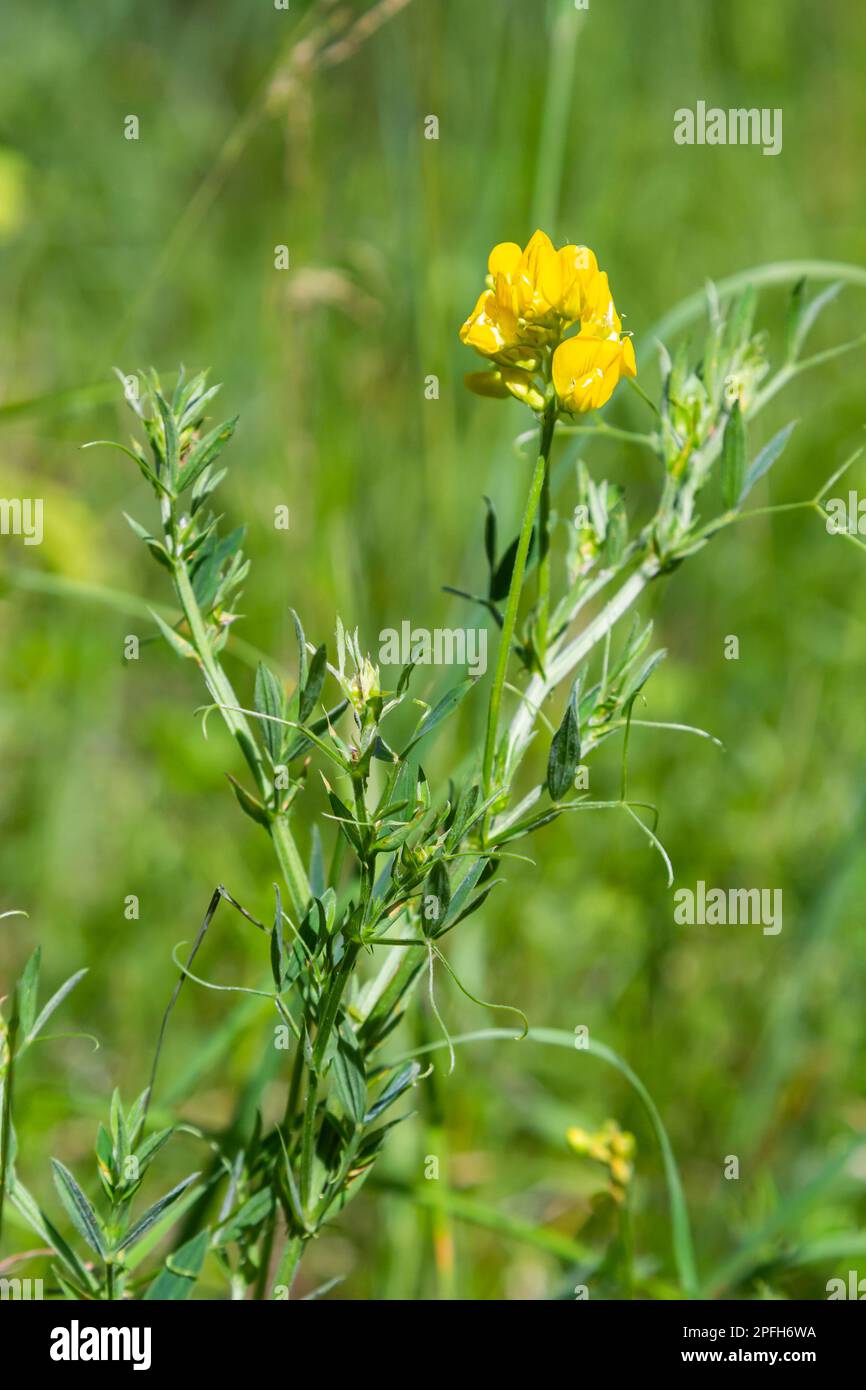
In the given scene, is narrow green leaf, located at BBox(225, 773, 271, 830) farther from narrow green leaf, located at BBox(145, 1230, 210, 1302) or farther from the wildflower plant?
narrow green leaf, located at BBox(145, 1230, 210, 1302)

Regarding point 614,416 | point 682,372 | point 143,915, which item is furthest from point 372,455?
point 682,372

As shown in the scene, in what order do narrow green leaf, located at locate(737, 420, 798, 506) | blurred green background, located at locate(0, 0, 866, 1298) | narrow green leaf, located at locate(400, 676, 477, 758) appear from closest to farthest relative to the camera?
1. narrow green leaf, located at locate(400, 676, 477, 758)
2. narrow green leaf, located at locate(737, 420, 798, 506)
3. blurred green background, located at locate(0, 0, 866, 1298)

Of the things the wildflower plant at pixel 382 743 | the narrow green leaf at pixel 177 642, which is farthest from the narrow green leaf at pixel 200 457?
the narrow green leaf at pixel 177 642

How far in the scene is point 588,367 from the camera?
99cm

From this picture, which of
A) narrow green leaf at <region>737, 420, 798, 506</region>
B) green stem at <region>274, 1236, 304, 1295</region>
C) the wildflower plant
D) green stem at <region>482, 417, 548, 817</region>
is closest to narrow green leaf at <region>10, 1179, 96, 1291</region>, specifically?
the wildflower plant

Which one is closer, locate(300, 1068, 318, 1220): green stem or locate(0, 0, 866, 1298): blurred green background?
locate(300, 1068, 318, 1220): green stem

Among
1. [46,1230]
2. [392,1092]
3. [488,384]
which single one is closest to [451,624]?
[488,384]

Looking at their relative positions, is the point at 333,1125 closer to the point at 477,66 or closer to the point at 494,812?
the point at 494,812

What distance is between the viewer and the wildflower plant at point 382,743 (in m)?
0.97

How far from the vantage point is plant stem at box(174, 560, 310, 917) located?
106cm

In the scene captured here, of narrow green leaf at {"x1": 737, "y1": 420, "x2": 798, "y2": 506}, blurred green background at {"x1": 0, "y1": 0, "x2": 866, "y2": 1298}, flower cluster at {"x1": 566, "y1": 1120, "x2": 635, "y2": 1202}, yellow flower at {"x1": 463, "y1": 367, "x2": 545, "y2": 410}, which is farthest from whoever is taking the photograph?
blurred green background at {"x1": 0, "y1": 0, "x2": 866, "y2": 1298}

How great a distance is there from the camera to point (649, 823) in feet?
8.71

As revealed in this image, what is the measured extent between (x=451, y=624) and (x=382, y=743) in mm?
1058

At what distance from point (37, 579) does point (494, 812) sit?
2.99 ft
